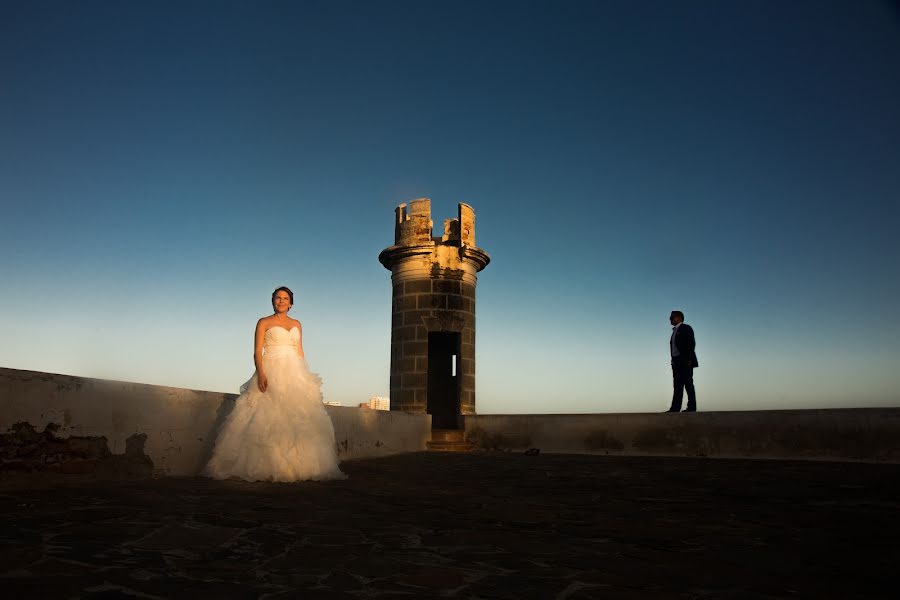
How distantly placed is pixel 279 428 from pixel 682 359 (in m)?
6.63

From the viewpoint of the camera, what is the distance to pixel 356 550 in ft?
8.77

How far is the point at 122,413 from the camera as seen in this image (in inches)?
208

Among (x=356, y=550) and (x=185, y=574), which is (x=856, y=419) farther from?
(x=185, y=574)

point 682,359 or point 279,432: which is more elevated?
point 682,359

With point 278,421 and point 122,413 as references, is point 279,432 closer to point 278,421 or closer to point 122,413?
point 278,421

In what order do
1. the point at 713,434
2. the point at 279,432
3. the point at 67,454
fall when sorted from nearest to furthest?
the point at 67,454 → the point at 279,432 → the point at 713,434

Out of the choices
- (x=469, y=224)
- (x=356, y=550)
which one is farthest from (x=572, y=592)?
(x=469, y=224)

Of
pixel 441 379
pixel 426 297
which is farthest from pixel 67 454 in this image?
pixel 441 379

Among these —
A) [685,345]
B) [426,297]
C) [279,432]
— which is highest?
[426,297]

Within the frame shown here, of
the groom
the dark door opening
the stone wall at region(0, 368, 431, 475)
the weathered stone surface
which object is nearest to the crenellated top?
the dark door opening

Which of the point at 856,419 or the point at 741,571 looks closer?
the point at 741,571

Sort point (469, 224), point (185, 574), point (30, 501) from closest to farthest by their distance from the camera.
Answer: point (185, 574) < point (30, 501) < point (469, 224)

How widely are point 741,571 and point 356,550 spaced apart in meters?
1.55

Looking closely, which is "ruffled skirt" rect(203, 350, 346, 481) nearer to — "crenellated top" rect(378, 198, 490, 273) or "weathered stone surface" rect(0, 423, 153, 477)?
"weathered stone surface" rect(0, 423, 153, 477)
